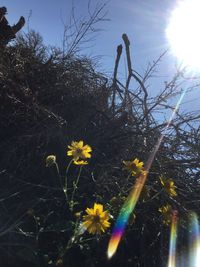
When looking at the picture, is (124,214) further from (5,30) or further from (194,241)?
(5,30)

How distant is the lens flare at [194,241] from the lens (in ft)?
9.09

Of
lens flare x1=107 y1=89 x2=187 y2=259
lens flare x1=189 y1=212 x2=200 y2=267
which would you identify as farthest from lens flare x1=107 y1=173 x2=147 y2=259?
lens flare x1=189 y1=212 x2=200 y2=267

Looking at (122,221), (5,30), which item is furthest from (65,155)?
(5,30)


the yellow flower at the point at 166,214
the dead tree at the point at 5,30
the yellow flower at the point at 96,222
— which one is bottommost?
the yellow flower at the point at 96,222

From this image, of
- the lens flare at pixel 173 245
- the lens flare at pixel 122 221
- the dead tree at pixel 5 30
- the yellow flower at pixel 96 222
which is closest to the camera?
the yellow flower at pixel 96 222

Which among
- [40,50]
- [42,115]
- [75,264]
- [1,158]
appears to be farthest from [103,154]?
[40,50]

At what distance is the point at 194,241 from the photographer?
2.85m

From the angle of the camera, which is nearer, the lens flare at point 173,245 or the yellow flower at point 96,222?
the yellow flower at point 96,222

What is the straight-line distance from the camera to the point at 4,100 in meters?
3.12

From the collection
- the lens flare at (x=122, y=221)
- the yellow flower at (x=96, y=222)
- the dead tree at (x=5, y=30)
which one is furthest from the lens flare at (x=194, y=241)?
the dead tree at (x=5, y=30)

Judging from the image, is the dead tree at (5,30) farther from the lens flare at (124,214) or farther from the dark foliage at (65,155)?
the lens flare at (124,214)

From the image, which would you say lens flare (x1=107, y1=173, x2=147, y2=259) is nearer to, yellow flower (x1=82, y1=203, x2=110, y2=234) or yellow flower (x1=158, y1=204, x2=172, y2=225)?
yellow flower (x1=158, y1=204, x2=172, y2=225)

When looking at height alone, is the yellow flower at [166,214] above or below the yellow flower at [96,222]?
above

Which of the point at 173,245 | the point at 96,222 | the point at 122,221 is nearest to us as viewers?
the point at 96,222
